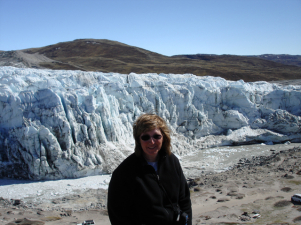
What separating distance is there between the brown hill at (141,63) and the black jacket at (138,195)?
165ft

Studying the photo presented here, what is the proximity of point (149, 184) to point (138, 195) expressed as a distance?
155 mm

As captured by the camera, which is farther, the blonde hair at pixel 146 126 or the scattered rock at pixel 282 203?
the scattered rock at pixel 282 203

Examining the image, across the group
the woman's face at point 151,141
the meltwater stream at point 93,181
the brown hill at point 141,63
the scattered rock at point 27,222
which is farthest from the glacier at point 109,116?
the brown hill at point 141,63

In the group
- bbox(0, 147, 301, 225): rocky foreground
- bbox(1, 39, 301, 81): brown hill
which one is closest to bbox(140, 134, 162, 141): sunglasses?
bbox(0, 147, 301, 225): rocky foreground

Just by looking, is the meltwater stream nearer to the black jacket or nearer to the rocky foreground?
Result: the rocky foreground

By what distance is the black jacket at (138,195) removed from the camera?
95.2 inches

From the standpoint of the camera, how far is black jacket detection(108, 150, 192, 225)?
2.42 m

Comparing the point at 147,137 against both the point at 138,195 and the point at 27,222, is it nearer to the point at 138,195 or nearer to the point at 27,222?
the point at 138,195

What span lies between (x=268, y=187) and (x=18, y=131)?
11.3 metres

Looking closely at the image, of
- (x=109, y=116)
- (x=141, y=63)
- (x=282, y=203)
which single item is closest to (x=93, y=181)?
(x=109, y=116)

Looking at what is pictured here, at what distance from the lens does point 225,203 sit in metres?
8.34

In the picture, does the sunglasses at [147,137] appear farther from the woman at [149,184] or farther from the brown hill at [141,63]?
the brown hill at [141,63]

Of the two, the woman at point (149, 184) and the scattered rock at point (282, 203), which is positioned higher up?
the woman at point (149, 184)

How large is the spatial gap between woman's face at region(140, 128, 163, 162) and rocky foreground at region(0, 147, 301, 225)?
5.16 m
